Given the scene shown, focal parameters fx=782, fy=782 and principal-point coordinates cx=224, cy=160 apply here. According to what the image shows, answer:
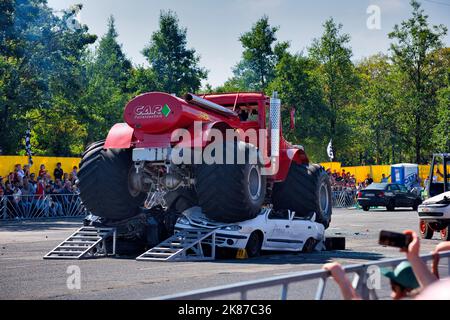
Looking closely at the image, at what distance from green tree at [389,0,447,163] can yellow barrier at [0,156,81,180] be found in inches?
1476

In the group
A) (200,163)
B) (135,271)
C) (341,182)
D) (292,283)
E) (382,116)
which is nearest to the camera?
(292,283)

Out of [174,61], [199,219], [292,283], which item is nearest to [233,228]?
[199,219]

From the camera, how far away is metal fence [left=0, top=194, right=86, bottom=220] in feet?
94.2

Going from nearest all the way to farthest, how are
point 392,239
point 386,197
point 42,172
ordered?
point 392,239, point 42,172, point 386,197

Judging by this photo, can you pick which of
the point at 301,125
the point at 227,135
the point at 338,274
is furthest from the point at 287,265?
the point at 301,125

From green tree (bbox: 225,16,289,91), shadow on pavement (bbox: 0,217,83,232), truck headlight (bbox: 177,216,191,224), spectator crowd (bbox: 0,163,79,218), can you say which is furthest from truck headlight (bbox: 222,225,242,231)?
green tree (bbox: 225,16,289,91)

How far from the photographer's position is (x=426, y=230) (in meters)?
19.7

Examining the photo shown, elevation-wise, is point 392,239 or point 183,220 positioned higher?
point 392,239

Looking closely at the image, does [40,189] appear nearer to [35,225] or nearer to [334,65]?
[35,225]

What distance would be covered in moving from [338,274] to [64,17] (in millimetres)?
40019

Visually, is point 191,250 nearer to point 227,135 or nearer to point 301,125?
point 227,135

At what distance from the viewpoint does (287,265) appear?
42.0ft

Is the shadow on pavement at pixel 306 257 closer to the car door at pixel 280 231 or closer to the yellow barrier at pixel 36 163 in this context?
the car door at pixel 280 231

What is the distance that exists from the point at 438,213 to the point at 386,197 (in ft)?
71.0
